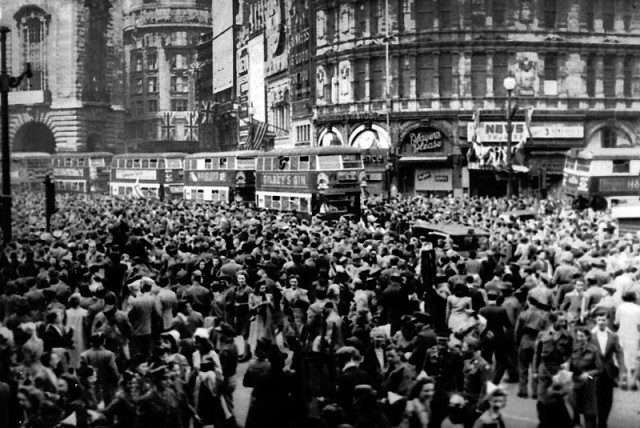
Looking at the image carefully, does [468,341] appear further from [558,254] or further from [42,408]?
[558,254]

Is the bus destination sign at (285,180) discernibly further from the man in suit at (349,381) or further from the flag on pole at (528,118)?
the man in suit at (349,381)

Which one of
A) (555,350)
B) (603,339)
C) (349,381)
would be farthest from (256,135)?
(349,381)

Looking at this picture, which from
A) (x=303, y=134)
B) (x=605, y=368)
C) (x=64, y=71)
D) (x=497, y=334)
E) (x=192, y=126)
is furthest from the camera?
(x=192, y=126)

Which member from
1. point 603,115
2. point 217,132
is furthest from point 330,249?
point 217,132

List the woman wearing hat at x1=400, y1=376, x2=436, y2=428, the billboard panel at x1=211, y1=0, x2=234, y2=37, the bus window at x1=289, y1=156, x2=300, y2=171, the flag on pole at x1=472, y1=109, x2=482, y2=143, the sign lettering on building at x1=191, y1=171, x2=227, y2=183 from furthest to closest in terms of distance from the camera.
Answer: the billboard panel at x1=211, y1=0, x2=234, y2=37 < the flag on pole at x1=472, y1=109, x2=482, y2=143 < the sign lettering on building at x1=191, y1=171, x2=227, y2=183 < the bus window at x1=289, y1=156, x2=300, y2=171 < the woman wearing hat at x1=400, y1=376, x2=436, y2=428

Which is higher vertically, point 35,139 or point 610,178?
point 35,139

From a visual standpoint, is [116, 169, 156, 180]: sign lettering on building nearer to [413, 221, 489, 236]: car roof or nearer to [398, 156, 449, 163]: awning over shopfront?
[398, 156, 449, 163]: awning over shopfront

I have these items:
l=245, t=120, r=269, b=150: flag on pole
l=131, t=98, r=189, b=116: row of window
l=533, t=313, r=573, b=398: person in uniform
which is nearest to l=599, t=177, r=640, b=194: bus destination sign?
l=533, t=313, r=573, b=398: person in uniform

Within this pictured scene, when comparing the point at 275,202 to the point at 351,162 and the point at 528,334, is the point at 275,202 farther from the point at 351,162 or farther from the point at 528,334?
the point at 528,334
